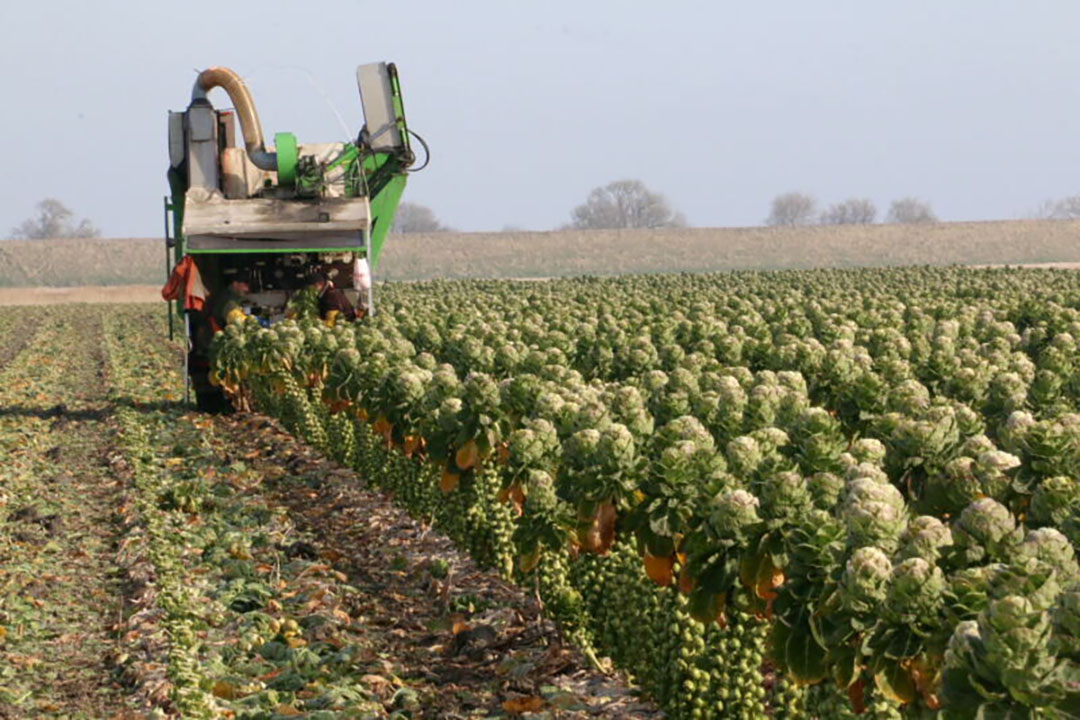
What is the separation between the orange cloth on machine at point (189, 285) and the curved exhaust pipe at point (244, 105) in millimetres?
1996

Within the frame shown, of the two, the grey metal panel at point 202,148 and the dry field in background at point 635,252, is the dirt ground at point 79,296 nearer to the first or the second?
the dry field in background at point 635,252

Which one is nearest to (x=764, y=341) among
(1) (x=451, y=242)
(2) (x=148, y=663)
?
(2) (x=148, y=663)

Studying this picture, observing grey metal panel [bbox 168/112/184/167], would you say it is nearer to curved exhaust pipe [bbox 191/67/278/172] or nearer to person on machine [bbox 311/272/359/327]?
curved exhaust pipe [bbox 191/67/278/172]

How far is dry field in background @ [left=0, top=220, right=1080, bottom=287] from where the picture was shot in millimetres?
94000

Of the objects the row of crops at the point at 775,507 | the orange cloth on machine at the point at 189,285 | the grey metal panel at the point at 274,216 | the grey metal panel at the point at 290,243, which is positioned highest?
the grey metal panel at the point at 274,216

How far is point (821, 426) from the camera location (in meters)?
7.16

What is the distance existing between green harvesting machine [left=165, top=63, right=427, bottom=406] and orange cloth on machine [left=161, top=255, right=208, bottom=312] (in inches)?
0.6

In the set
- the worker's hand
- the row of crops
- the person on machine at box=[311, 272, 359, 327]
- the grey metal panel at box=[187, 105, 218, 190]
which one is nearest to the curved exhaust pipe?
the grey metal panel at box=[187, 105, 218, 190]

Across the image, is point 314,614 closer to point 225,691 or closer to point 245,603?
point 245,603

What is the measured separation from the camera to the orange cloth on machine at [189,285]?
1639 centimetres

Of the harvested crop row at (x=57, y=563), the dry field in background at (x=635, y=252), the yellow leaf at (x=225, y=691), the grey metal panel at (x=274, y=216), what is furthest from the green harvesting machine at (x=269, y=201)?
the dry field in background at (x=635, y=252)

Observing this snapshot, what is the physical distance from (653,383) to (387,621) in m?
2.50

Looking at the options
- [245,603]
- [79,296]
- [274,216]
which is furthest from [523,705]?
[79,296]

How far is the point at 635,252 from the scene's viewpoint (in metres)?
95.9
